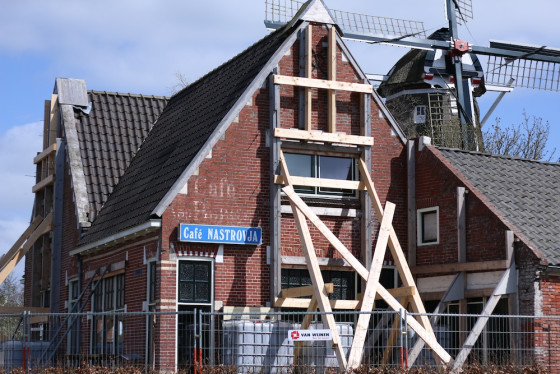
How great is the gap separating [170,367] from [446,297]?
21.3 ft

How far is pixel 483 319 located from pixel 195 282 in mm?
6576

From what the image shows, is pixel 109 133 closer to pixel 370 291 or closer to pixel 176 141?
pixel 176 141

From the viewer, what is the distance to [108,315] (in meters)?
26.3

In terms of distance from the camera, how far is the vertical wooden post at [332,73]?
2573 centimetres

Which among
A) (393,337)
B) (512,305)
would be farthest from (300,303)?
(512,305)

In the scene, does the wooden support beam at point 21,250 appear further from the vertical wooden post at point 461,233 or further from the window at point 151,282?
the vertical wooden post at point 461,233

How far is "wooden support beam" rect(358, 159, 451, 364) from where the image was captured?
22205mm

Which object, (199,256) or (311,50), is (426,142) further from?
(199,256)

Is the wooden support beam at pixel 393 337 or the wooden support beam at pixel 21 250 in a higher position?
the wooden support beam at pixel 21 250

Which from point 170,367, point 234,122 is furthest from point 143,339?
point 234,122

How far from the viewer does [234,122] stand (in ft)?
81.8

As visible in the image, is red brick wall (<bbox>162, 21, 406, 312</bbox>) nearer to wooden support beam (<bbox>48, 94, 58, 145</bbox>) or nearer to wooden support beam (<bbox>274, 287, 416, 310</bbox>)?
wooden support beam (<bbox>274, 287, 416, 310</bbox>)

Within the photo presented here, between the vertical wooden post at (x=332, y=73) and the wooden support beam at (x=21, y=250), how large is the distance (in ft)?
32.4

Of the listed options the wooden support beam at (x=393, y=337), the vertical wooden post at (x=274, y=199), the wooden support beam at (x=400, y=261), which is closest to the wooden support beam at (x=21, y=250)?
the vertical wooden post at (x=274, y=199)
